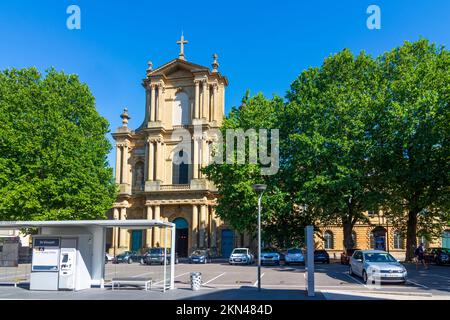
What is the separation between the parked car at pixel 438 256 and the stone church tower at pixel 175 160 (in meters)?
20.1

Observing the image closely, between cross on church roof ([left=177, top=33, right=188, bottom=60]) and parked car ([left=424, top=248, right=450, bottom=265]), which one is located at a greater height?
cross on church roof ([left=177, top=33, right=188, bottom=60])

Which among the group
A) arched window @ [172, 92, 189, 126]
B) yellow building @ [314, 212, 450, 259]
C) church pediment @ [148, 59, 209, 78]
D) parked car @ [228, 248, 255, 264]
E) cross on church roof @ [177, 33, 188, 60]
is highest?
cross on church roof @ [177, 33, 188, 60]

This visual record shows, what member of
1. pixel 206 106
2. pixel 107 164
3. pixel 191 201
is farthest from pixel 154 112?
pixel 107 164

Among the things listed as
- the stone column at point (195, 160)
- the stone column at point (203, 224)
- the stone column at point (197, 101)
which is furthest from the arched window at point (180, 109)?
the stone column at point (203, 224)

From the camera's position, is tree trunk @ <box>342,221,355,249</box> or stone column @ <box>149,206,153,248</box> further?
stone column @ <box>149,206,153,248</box>

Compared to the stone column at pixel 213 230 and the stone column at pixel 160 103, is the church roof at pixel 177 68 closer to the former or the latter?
the stone column at pixel 160 103

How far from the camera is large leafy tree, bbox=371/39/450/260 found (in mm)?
31281

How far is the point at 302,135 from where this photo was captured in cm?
3472

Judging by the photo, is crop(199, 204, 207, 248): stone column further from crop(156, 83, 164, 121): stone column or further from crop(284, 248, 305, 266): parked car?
crop(284, 248, 305, 266): parked car

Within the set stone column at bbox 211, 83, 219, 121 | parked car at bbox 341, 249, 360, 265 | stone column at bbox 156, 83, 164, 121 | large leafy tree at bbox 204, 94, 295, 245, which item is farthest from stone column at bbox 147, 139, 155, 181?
parked car at bbox 341, 249, 360, 265

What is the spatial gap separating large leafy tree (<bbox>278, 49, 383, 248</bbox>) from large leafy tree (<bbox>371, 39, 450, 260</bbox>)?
Result: 47.6 inches

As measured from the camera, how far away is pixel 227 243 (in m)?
51.2
